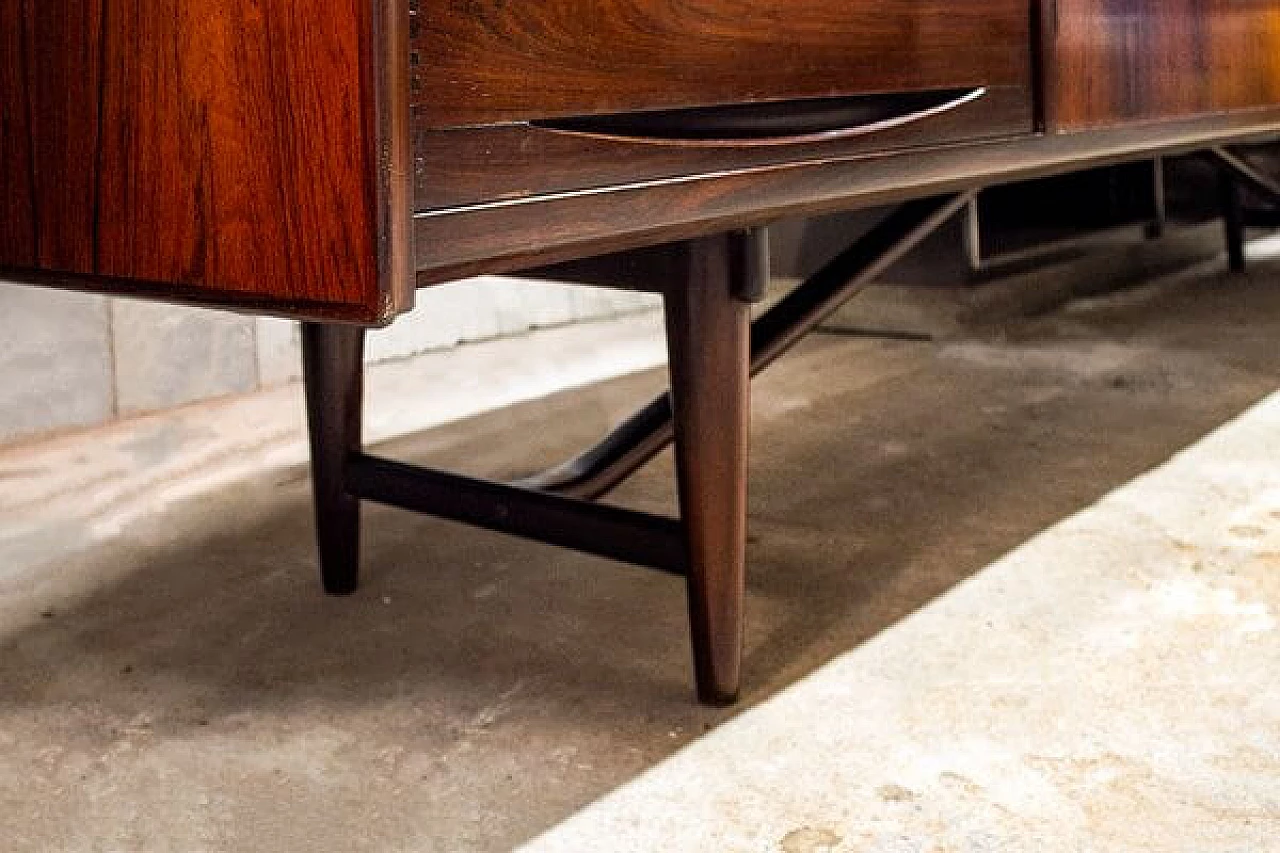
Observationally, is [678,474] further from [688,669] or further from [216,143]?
[216,143]

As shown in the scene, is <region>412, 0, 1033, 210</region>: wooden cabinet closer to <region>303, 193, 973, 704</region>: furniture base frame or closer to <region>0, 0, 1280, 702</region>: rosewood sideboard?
<region>0, 0, 1280, 702</region>: rosewood sideboard

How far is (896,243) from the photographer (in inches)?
68.9

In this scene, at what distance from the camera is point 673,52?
3.01ft

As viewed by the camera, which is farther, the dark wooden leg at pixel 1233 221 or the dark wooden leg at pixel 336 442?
the dark wooden leg at pixel 1233 221

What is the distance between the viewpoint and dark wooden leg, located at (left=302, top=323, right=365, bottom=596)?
1460 mm

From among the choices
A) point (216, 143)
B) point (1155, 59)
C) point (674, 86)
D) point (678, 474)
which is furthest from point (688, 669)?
point (1155, 59)

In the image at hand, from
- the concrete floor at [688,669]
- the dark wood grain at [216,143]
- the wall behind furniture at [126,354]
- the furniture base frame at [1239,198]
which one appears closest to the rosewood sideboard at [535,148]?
the dark wood grain at [216,143]

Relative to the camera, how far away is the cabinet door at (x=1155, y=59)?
52.3 inches

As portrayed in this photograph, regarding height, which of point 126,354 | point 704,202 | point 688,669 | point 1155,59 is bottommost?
point 688,669

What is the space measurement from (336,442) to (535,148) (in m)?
0.72

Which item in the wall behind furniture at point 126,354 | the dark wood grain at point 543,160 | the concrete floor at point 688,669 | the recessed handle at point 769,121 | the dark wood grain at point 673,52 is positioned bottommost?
the concrete floor at point 688,669

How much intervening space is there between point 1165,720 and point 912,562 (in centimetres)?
43

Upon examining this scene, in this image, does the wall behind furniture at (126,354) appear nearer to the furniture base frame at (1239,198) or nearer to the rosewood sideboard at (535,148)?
the rosewood sideboard at (535,148)

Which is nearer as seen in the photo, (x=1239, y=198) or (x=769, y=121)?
(x=769, y=121)
